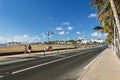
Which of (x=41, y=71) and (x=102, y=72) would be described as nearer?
(x=102, y=72)

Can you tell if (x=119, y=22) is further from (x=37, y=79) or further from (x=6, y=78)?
(x=6, y=78)

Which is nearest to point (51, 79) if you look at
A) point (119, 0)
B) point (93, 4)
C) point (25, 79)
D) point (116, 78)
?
point (25, 79)

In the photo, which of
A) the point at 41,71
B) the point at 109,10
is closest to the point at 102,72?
the point at 41,71

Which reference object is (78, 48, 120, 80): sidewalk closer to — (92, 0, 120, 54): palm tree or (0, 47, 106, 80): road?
(0, 47, 106, 80): road

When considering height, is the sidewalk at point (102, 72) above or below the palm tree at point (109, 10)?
below

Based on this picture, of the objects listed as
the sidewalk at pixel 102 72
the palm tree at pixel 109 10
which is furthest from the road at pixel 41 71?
the palm tree at pixel 109 10

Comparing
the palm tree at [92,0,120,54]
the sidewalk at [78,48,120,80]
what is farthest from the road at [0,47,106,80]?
the palm tree at [92,0,120,54]

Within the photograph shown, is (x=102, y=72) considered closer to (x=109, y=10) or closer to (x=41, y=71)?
(x=41, y=71)

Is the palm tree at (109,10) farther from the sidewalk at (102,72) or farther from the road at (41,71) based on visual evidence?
the road at (41,71)

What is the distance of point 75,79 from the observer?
13.7 metres

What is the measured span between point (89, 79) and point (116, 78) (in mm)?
1460

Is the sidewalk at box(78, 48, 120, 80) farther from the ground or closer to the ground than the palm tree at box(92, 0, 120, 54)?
closer to the ground

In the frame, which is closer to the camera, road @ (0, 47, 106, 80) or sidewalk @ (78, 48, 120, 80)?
sidewalk @ (78, 48, 120, 80)

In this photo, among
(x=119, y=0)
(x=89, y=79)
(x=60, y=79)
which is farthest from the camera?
(x=119, y=0)
